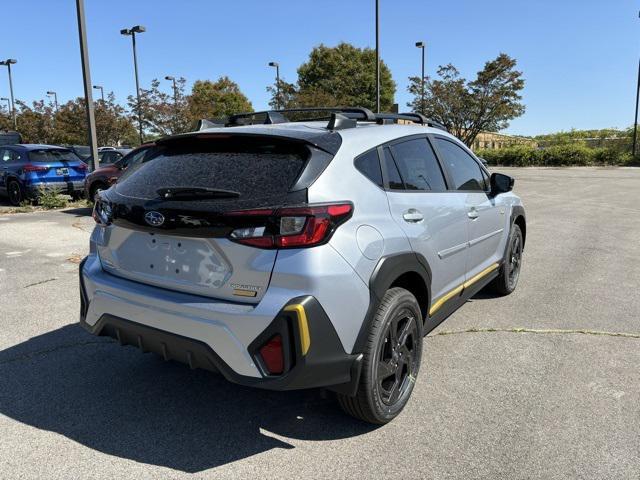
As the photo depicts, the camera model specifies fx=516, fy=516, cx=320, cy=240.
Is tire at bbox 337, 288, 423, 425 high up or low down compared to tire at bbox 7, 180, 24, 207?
down

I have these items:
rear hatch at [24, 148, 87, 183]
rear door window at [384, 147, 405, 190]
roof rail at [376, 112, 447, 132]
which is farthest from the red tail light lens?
rear hatch at [24, 148, 87, 183]

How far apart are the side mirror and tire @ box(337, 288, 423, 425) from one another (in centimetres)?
199

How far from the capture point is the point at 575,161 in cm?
3738

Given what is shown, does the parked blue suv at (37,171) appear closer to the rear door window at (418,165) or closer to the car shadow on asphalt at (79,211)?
the car shadow on asphalt at (79,211)

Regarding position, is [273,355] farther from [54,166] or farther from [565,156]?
[565,156]

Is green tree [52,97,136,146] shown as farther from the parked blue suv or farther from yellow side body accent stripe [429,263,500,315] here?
yellow side body accent stripe [429,263,500,315]

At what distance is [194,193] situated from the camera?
2.57 m

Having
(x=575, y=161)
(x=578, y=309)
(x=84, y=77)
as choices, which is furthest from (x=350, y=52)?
(x=578, y=309)

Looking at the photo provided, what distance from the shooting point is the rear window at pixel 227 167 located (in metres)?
2.52

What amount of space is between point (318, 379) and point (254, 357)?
326 millimetres

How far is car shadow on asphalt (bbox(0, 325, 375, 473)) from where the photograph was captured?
270 centimetres

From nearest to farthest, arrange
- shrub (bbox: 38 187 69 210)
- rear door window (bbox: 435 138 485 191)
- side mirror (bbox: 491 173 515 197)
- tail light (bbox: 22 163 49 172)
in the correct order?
rear door window (bbox: 435 138 485 191), side mirror (bbox: 491 173 515 197), shrub (bbox: 38 187 69 210), tail light (bbox: 22 163 49 172)

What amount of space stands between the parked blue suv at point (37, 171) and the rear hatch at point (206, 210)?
11389mm

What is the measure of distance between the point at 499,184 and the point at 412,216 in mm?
1931
